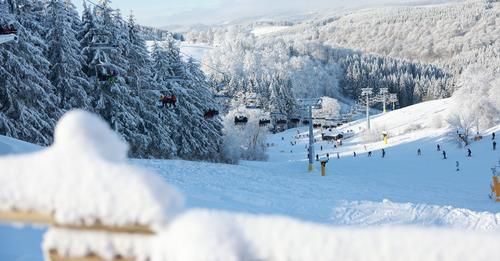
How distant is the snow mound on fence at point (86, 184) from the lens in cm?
154

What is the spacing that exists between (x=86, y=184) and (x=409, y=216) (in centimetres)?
1018

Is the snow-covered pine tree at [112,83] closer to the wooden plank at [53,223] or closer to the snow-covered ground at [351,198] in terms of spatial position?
Answer: the snow-covered ground at [351,198]

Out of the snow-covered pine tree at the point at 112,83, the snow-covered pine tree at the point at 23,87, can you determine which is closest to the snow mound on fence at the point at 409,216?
the snow-covered pine tree at the point at 23,87

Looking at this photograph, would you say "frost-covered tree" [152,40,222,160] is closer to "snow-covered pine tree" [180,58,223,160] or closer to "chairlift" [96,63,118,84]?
"snow-covered pine tree" [180,58,223,160]

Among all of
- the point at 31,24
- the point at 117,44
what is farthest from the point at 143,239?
the point at 117,44

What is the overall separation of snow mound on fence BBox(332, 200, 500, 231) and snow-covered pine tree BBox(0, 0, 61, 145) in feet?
38.7

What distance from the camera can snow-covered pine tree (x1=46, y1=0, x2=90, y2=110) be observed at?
21.7 metres

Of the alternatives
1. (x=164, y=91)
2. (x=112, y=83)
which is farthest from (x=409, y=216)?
(x=164, y=91)

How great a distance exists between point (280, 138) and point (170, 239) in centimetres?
7178

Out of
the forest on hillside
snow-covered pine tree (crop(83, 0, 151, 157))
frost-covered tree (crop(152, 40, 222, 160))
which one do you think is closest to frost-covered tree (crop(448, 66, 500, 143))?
frost-covered tree (crop(152, 40, 222, 160))

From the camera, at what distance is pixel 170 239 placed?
1489mm

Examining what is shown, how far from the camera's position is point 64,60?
71.0 feet

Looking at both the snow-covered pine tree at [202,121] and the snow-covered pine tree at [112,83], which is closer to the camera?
the snow-covered pine tree at [112,83]

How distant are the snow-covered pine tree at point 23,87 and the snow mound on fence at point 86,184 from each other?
55.6 ft
